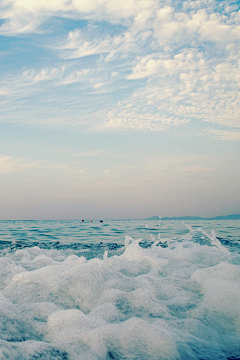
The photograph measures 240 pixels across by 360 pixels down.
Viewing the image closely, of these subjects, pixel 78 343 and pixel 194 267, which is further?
pixel 194 267

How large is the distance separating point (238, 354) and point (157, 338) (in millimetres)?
711

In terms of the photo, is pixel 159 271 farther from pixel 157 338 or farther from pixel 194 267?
pixel 157 338

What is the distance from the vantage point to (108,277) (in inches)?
176

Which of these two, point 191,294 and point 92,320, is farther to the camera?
point 191,294

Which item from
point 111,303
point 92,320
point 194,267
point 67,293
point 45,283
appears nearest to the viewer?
point 92,320

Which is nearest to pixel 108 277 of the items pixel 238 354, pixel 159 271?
pixel 159 271

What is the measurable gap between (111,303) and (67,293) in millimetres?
739

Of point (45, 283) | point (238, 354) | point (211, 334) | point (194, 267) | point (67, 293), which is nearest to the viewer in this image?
point (238, 354)

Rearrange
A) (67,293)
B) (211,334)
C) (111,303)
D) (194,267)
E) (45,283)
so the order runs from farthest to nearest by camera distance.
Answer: (194,267) → (45,283) → (67,293) → (111,303) → (211,334)

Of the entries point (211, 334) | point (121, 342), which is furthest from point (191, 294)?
point (121, 342)

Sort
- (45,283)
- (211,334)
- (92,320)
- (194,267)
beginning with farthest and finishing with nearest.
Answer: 1. (194,267)
2. (45,283)
3. (92,320)
4. (211,334)

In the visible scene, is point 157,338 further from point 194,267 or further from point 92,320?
point 194,267

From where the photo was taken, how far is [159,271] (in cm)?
523

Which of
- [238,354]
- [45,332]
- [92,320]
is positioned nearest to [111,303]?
[92,320]
